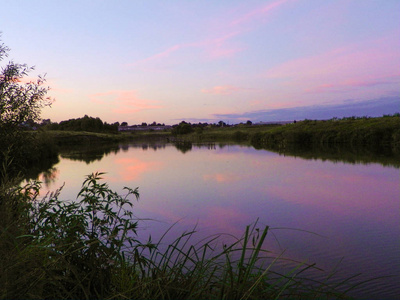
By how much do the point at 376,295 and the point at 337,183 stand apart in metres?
13.5

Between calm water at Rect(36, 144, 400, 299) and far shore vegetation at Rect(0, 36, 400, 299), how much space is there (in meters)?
0.72

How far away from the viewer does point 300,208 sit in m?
13.0

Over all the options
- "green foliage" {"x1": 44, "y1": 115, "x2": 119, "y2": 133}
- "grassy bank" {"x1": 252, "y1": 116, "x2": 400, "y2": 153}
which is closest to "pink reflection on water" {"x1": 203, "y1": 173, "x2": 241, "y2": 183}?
"grassy bank" {"x1": 252, "y1": 116, "x2": 400, "y2": 153}

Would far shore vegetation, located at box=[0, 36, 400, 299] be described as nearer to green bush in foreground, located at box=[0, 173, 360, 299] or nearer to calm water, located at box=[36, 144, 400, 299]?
A: green bush in foreground, located at box=[0, 173, 360, 299]

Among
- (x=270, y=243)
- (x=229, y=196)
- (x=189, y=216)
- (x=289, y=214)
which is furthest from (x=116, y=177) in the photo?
(x=270, y=243)

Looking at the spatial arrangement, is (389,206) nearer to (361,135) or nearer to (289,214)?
(289,214)

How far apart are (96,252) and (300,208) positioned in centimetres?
987

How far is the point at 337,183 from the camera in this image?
1831 centimetres

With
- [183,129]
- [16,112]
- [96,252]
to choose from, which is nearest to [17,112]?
[16,112]

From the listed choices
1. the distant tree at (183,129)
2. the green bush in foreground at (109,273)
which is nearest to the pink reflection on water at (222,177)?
the green bush in foreground at (109,273)

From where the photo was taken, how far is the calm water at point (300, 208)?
7730 mm

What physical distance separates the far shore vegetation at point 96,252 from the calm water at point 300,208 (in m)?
0.72

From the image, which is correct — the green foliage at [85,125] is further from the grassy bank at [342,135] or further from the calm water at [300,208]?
the calm water at [300,208]

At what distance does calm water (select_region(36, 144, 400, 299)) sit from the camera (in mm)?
7730
